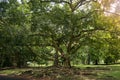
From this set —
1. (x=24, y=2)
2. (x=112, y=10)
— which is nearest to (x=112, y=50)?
→ (x=112, y=10)

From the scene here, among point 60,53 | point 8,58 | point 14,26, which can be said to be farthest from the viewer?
point 8,58

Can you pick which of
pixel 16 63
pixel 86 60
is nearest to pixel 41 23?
pixel 16 63

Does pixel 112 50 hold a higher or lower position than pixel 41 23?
lower

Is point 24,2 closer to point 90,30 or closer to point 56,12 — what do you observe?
point 56,12

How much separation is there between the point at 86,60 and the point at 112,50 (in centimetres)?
1762

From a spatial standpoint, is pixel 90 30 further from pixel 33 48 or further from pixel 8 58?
pixel 8 58

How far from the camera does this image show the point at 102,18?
19.6 m

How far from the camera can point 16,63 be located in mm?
28281

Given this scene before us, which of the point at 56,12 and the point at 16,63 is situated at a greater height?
the point at 56,12

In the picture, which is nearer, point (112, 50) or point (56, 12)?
point (56, 12)

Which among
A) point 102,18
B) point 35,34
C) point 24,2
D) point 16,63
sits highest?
point 24,2

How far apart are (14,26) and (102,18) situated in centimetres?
Answer: 725

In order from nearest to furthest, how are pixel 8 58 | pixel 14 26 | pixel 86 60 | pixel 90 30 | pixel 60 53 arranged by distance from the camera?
pixel 14 26 → pixel 90 30 → pixel 60 53 → pixel 8 58 → pixel 86 60

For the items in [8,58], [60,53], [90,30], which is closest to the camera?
[90,30]
